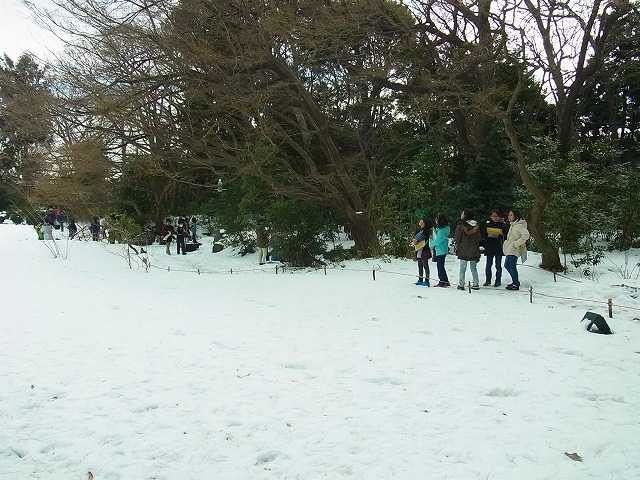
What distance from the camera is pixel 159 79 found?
12961 millimetres

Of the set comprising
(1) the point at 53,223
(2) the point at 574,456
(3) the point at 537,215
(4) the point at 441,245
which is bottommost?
(2) the point at 574,456

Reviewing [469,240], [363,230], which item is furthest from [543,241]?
[363,230]

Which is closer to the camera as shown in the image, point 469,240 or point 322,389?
point 322,389

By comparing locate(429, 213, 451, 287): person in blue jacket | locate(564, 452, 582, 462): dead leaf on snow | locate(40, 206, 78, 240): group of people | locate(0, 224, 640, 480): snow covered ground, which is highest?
locate(40, 206, 78, 240): group of people

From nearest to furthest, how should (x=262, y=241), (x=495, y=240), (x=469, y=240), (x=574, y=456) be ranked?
(x=574, y=456)
(x=469, y=240)
(x=495, y=240)
(x=262, y=241)

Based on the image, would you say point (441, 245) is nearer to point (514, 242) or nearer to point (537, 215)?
point (514, 242)

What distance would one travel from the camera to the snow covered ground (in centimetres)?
334

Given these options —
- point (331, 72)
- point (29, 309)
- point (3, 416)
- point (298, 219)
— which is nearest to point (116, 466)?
point (3, 416)

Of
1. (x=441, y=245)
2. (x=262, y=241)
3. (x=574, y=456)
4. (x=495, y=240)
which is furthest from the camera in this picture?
(x=262, y=241)

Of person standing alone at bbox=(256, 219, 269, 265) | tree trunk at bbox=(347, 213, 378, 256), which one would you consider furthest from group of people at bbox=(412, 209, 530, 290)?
person standing alone at bbox=(256, 219, 269, 265)

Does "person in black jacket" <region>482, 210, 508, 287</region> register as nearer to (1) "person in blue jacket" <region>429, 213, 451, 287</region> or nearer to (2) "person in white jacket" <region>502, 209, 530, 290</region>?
(2) "person in white jacket" <region>502, 209, 530, 290</region>

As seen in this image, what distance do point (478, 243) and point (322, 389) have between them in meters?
6.41

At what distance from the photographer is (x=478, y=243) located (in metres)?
9.91

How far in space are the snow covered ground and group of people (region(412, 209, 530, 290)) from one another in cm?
104
